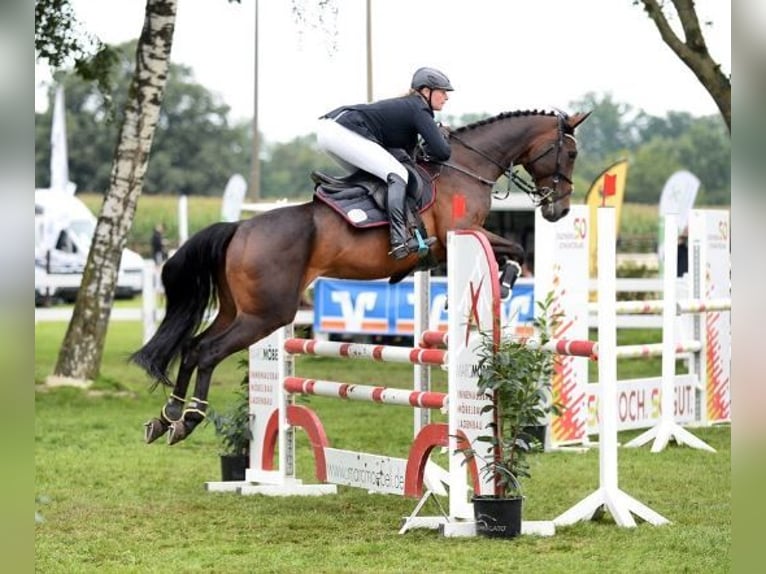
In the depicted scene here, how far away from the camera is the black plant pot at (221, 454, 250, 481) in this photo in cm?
742

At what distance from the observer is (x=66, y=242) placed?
104ft

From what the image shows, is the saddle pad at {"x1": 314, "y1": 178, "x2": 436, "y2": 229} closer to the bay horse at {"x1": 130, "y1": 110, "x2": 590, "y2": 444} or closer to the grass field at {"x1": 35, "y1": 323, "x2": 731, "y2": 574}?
the bay horse at {"x1": 130, "y1": 110, "x2": 590, "y2": 444}

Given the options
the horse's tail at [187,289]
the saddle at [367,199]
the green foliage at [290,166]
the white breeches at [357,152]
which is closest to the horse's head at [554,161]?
the saddle at [367,199]

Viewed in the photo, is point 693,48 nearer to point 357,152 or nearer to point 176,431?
point 357,152

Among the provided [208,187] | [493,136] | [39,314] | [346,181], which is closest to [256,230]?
[346,181]

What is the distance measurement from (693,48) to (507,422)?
8455mm

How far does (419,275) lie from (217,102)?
59.1m

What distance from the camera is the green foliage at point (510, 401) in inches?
213

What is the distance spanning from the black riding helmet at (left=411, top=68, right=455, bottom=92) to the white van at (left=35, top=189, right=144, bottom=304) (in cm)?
2378

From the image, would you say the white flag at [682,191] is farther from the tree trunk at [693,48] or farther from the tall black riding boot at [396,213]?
the tall black riding boot at [396,213]

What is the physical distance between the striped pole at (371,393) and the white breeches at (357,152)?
1.03 metres

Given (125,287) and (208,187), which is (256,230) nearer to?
(125,287)

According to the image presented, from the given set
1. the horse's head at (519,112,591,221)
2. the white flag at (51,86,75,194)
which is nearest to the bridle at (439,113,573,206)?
the horse's head at (519,112,591,221)
